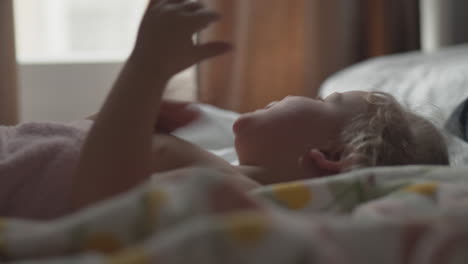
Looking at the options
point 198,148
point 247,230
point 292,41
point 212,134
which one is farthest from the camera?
point 292,41

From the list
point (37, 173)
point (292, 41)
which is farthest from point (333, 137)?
point (292, 41)

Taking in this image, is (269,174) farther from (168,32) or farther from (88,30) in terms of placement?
(88,30)

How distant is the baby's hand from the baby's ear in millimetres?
307

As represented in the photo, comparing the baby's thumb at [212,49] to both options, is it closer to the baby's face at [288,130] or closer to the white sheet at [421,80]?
the baby's face at [288,130]

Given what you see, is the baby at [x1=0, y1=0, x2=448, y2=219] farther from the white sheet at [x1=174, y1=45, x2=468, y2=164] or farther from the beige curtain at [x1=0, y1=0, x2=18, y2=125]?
the beige curtain at [x1=0, y1=0, x2=18, y2=125]

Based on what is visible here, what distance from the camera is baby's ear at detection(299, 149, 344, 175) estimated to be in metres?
0.98

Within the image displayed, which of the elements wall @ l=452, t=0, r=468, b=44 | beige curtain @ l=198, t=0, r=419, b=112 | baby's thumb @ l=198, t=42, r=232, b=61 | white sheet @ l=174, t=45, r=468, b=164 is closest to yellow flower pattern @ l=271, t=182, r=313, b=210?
baby's thumb @ l=198, t=42, r=232, b=61

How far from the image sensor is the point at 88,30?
2.54 m

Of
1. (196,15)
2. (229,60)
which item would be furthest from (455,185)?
(229,60)

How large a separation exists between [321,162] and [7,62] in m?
1.18

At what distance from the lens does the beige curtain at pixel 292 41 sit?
235 centimetres

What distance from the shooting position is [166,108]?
0.93 meters

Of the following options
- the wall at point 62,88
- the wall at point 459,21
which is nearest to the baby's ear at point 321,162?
the wall at point 62,88

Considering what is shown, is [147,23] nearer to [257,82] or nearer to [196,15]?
[196,15]
